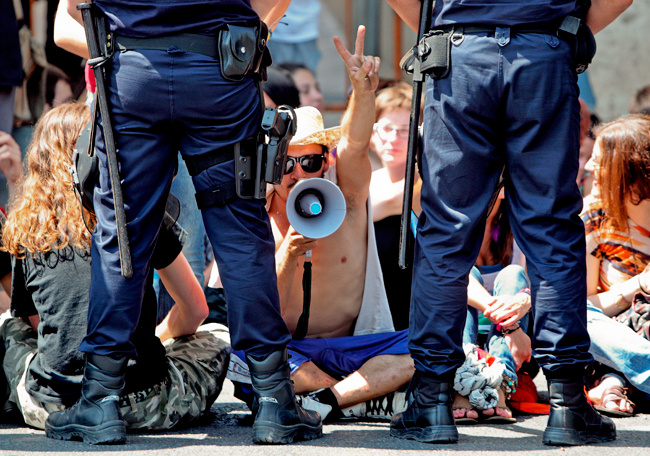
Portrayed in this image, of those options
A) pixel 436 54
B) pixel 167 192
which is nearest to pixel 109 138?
pixel 167 192

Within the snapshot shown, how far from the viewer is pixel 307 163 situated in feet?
10.6

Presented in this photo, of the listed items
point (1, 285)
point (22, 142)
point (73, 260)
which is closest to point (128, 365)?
point (73, 260)

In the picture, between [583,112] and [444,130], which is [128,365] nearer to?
[444,130]

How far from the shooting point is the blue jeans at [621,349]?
3166 mm

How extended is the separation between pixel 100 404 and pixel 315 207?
0.98 meters

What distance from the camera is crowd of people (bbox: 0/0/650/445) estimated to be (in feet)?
8.18

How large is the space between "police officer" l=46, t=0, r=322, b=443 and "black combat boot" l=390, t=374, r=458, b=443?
29cm

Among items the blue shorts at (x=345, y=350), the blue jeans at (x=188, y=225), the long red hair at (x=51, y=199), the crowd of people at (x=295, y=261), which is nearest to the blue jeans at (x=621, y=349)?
the crowd of people at (x=295, y=261)

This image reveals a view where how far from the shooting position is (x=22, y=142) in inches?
199

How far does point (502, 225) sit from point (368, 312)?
0.83 meters

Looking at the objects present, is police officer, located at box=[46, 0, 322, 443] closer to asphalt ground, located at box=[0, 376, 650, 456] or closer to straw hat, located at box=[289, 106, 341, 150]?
asphalt ground, located at box=[0, 376, 650, 456]

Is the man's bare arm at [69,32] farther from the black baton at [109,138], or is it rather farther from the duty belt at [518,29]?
the duty belt at [518,29]

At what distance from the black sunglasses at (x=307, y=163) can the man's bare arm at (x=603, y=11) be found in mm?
1116

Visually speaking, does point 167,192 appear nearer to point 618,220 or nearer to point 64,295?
point 64,295
